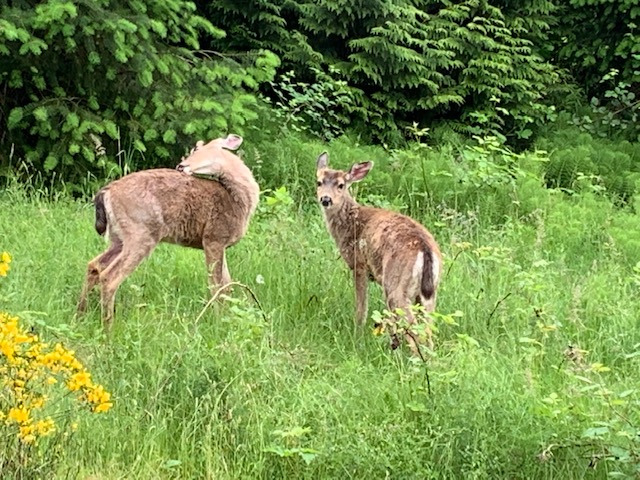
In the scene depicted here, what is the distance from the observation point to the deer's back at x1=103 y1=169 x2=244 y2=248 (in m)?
6.65

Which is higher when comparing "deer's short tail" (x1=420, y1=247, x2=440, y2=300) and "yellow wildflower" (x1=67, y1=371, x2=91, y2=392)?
"yellow wildflower" (x1=67, y1=371, x2=91, y2=392)

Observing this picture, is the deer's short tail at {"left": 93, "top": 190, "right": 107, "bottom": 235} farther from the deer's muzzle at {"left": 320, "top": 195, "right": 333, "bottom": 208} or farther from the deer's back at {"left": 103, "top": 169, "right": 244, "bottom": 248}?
the deer's muzzle at {"left": 320, "top": 195, "right": 333, "bottom": 208}

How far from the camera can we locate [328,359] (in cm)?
584

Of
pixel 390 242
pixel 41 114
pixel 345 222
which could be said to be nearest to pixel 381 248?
pixel 390 242

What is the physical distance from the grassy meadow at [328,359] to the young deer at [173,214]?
20cm

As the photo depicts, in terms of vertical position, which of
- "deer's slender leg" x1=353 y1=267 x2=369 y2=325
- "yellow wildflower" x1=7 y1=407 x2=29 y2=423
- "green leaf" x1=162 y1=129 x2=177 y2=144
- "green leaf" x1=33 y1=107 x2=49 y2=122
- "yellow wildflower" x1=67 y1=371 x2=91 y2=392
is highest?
"yellow wildflower" x1=67 y1=371 x2=91 y2=392

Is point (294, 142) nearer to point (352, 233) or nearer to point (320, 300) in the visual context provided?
point (352, 233)

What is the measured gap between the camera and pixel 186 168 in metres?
7.26

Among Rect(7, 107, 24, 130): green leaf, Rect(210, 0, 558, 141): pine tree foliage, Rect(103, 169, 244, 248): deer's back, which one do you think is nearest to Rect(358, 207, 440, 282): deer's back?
Rect(103, 169, 244, 248): deer's back

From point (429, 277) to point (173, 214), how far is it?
193 cm

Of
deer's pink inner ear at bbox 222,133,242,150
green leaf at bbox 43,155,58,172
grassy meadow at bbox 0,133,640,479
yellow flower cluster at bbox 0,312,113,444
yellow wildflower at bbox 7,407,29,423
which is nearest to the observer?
yellow wildflower at bbox 7,407,29,423

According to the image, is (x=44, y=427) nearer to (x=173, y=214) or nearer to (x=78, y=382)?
(x=78, y=382)

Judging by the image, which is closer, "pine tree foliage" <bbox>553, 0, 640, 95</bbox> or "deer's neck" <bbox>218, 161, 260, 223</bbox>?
"deer's neck" <bbox>218, 161, 260, 223</bbox>

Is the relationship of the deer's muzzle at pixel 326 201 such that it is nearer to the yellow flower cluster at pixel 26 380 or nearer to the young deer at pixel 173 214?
the young deer at pixel 173 214
